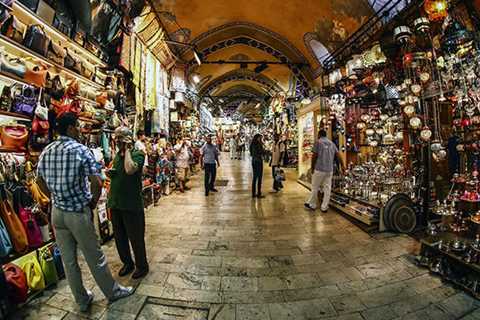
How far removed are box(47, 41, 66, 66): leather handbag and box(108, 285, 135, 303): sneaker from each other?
2.80 m

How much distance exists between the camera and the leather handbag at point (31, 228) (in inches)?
91.7

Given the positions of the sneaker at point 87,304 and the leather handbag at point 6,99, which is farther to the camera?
the leather handbag at point 6,99

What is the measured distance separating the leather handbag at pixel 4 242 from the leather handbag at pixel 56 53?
2014 millimetres

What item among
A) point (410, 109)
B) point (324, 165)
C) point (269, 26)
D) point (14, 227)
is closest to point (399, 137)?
point (410, 109)

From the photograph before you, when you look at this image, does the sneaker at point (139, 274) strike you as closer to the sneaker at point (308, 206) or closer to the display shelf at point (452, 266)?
the display shelf at point (452, 266)

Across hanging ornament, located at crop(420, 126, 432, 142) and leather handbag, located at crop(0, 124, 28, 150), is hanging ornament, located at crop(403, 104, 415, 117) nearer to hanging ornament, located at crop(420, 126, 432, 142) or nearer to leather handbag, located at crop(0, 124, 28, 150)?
hanging ornament, located at crop(420, 126, 432, 142)

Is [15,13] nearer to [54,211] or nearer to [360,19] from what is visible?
[54,211]

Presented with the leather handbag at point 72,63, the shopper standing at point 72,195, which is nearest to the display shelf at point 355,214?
the shopper standing at point 72,195

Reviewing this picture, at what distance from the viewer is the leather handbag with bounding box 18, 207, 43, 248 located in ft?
7.64

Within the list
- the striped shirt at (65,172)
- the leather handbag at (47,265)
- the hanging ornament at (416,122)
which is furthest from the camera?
the hanging ornament at (416,122)

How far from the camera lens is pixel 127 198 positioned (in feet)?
7.81

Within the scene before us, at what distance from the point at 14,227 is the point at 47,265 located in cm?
50

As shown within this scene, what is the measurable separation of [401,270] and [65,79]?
472cm

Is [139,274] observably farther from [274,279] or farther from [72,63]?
[72,63]
